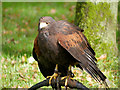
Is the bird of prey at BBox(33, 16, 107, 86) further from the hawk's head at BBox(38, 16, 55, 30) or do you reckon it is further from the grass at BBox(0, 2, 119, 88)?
the grass at BBox(0, 2, 119, 88)

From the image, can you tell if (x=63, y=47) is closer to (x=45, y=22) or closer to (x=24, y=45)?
(x=45, y=22)

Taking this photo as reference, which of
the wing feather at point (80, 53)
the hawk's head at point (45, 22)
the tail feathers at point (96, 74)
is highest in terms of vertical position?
the hawk's head at point (45, 22)

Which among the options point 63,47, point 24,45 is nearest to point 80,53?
point 63,47

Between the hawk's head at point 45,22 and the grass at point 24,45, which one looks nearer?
the hawk's head at point 45,22

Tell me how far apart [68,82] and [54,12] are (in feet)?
21.4

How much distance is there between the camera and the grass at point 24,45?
462 centimetres

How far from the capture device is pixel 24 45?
241 inches

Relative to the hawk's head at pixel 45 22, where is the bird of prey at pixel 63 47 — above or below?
below

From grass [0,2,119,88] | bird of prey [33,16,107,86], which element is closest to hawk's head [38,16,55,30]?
bird of prey [33,16,107,86]

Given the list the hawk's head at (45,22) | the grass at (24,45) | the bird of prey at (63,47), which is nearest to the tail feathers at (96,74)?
the bird of prey at (63,47)

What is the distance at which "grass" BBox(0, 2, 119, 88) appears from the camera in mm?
4617

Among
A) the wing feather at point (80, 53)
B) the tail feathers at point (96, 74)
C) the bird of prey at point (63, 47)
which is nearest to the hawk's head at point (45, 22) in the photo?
the bird of prey at point (63, 47)

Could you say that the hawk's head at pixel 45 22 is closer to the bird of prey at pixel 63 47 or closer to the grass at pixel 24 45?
the bird of prey at pixel 63 47

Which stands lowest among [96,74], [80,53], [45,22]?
[96,74]
